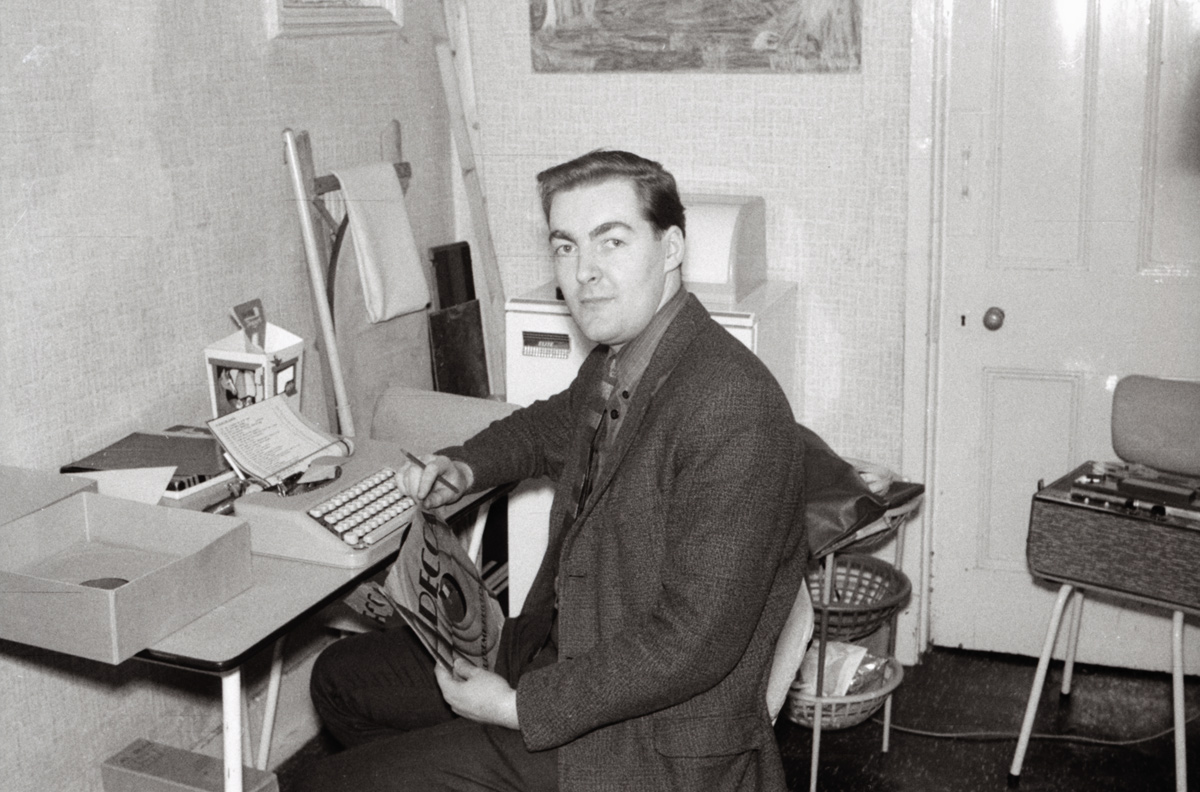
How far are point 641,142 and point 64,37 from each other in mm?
1647

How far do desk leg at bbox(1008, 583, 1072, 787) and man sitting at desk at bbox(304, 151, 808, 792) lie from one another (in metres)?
1.20

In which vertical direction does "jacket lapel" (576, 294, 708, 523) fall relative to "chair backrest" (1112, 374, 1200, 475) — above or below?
above

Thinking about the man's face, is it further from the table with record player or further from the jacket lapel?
the table with record player

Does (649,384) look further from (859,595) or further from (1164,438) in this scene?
(859,595)

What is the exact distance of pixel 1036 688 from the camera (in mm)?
2941

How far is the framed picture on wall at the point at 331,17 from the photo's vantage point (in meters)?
2.85

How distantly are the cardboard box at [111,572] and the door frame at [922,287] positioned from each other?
76.8 inches

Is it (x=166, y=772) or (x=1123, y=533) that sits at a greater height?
(x=1123, y=533)

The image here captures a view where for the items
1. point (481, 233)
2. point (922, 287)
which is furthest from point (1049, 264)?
point (481, 233)

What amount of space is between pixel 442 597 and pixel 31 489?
2.37 ft

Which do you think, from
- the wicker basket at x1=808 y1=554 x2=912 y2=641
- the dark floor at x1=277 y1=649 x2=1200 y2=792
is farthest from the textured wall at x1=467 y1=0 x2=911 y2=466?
the dark floor at x1=277 y1=649 x2=1200 y2=792

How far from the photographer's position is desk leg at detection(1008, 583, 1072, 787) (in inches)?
114

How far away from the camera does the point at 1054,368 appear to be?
341cm

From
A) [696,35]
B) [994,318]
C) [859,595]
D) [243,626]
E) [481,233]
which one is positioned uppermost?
[696,35]
